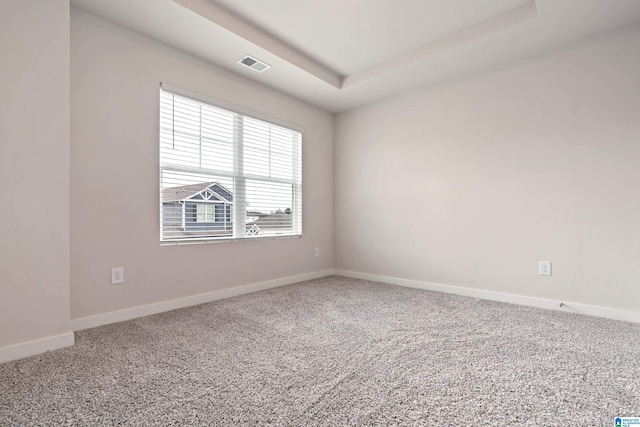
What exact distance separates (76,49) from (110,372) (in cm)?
217

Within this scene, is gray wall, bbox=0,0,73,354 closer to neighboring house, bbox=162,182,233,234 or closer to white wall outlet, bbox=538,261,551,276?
neighboring house, bbox=162,182,233,234

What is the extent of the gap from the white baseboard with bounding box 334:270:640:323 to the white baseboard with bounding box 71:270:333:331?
132cm

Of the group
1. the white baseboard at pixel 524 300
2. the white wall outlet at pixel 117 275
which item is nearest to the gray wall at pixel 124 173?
the white wall outlet at pixel 117 275

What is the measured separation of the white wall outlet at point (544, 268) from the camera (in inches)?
107

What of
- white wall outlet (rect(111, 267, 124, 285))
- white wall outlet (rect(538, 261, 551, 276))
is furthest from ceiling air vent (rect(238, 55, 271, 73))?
white wall outlet (rect(538, 261, 551, 276))

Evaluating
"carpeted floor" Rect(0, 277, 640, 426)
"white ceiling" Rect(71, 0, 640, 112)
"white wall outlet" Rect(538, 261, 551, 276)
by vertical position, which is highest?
"white ceiling" Rect(71, 0, 640, 112)

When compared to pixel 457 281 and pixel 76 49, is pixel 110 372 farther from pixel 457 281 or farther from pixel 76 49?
pixel 457 281

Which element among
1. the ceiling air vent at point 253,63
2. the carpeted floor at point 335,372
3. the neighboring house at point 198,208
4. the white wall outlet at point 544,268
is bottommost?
the carpeted floor at point 335,372

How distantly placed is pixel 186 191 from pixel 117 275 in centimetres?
87

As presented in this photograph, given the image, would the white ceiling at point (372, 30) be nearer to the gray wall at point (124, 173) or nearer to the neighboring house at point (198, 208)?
the gray wall at point (124, 173)

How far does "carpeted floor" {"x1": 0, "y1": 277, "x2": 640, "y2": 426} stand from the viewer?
124cm

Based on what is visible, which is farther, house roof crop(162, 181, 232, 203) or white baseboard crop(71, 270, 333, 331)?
house roof crop(162, 181, 232, 203)

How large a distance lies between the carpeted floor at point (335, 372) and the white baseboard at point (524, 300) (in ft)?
0.44

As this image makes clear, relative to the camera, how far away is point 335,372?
1583 millimetres
